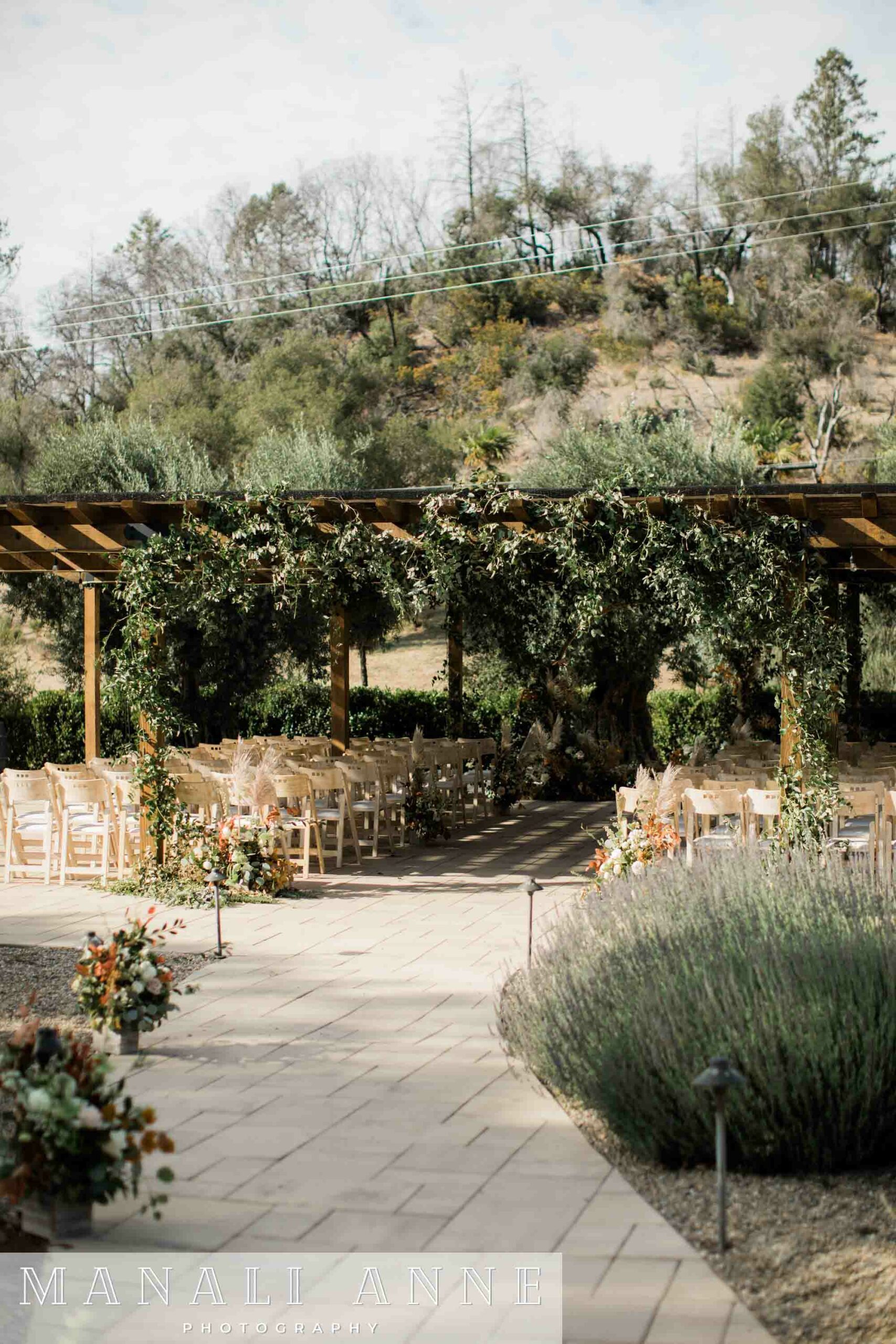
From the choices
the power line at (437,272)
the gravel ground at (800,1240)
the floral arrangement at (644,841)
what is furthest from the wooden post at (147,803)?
the power line at (437,272)

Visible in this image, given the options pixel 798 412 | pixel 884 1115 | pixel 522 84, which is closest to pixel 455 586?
pixel 884 1115

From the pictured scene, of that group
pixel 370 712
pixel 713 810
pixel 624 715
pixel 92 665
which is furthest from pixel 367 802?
pixel 370 712

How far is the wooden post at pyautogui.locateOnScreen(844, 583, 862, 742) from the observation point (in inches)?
641

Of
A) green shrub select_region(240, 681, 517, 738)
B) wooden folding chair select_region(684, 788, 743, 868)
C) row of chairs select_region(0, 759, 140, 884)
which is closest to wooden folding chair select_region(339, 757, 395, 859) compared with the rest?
row of chairs select_region(0, 759, 140, 884)

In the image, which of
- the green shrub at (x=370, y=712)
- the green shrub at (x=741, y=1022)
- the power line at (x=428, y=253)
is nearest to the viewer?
the green shrub at (x=741, y=1022)

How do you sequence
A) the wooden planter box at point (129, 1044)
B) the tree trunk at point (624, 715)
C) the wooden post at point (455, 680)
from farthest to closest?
the tree trunk at point (624, 715) < the wooden post at point (455, 680) < the wooden planter box at point (129, 1044)

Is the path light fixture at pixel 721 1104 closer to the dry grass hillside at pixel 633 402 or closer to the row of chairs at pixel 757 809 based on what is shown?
the row of chairs at pixel 757 809

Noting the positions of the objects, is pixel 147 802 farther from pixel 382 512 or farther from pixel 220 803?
pixel 382 512

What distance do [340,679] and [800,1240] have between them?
1002cm

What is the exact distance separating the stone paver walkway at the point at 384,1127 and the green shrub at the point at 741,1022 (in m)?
0.31

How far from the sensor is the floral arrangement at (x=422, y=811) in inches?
512

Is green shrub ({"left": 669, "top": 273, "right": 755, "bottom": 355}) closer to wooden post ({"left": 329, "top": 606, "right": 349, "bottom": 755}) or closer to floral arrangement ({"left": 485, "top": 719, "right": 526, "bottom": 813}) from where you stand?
floral arrangement ({"left": 485, "top": 719, "right": 526, "bottom": 813})

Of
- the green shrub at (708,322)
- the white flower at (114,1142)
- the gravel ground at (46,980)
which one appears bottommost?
the gravel ground at (46,980)

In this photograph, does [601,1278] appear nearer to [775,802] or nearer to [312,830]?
[775,802]
